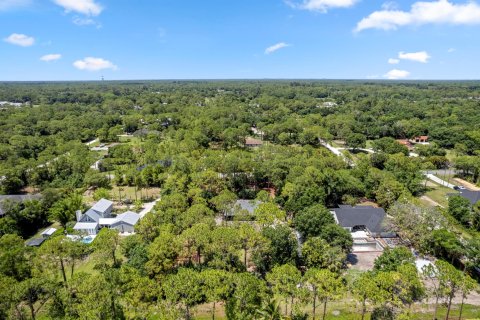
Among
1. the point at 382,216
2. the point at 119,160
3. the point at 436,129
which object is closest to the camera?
→ the point at 382,216

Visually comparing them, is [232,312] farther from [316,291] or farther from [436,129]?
[436,129]

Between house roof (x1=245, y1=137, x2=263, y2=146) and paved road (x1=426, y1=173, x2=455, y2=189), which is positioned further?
house roof (x1=245, y1=137, x2=263, y2=146)

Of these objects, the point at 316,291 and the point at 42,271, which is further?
the point at 42,271

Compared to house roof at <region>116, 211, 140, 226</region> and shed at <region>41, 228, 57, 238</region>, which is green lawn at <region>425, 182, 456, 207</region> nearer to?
house roof at <region>116, 211, 140, 226</region>

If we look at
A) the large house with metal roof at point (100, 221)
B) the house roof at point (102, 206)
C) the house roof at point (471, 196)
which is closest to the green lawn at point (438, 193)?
the house roof at point (471, 196)

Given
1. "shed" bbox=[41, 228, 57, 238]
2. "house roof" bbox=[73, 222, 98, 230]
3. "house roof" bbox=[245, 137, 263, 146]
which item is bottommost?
"shed" bbox=[41, 228, 57, 238]

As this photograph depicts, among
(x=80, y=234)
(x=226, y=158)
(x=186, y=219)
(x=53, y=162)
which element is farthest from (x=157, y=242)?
(x=53, y=162)

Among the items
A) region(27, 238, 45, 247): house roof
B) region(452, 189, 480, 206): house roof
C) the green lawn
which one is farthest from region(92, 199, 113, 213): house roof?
region(452, 189, 480, 206): house roof

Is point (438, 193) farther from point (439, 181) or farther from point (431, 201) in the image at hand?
point (439, 181)
